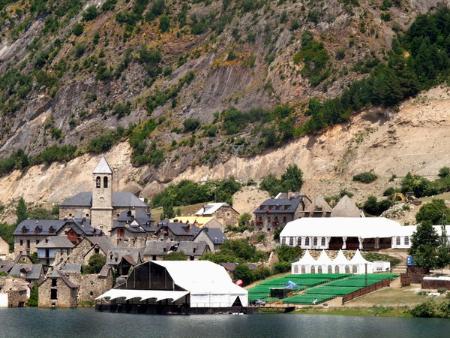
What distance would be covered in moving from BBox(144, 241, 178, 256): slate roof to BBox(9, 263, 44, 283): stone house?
10442 mm

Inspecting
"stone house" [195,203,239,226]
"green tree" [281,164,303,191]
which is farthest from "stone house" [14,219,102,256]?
"green tree" [281,164,303,191]

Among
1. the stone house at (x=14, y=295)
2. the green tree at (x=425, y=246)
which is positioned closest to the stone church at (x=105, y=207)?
the stone house at (x=14, y=295)

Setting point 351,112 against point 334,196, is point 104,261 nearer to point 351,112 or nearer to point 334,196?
point 334,196

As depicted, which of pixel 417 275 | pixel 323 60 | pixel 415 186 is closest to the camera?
pixel 417 275

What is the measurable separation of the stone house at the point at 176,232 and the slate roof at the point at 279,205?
1093 cm

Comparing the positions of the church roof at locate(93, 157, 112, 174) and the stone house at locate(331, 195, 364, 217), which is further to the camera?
the church roof at locate(93, 157, 112, 174)

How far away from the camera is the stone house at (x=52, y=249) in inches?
5782

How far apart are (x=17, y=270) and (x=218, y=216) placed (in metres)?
35.1

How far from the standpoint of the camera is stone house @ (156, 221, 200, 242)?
154m

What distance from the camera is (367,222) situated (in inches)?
5945

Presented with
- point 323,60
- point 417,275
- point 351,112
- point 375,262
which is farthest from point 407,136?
point 417,275

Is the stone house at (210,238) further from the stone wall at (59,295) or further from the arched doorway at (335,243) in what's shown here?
the stone wall at (59,295)

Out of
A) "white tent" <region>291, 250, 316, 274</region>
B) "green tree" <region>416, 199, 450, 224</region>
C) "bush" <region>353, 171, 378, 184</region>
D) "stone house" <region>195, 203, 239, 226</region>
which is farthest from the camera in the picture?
"bush" <region>353, 171, 378, 184</region>

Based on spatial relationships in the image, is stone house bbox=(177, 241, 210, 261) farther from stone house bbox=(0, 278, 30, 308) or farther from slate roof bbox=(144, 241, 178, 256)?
stone house bbox=(0, 278, 30, 308)
